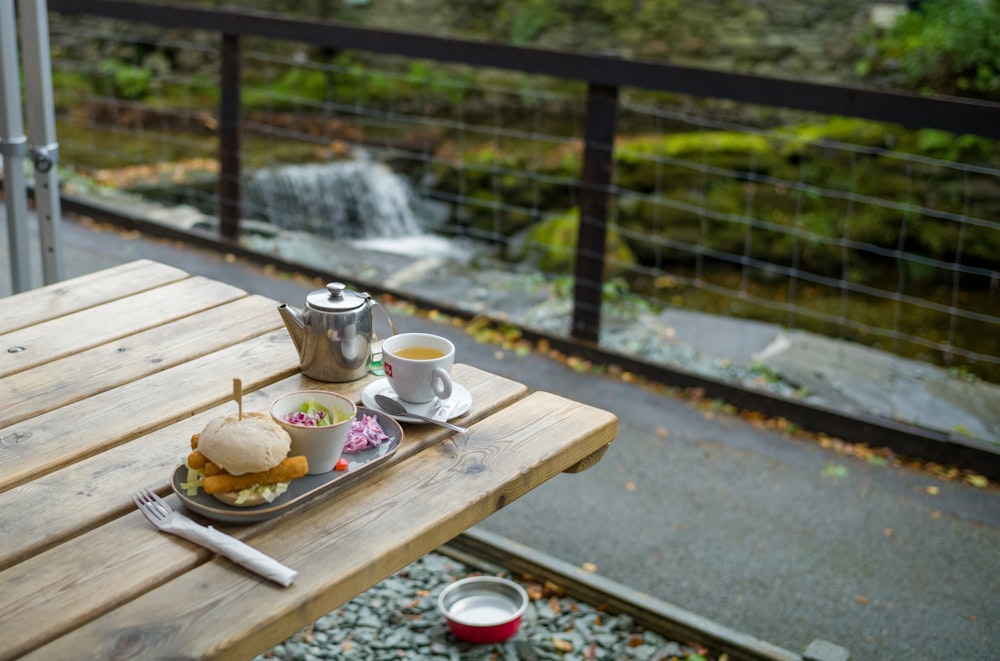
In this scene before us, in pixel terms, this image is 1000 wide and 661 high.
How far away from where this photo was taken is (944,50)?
25.8 feet

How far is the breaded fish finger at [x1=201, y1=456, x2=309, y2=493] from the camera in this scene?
148 centimetres

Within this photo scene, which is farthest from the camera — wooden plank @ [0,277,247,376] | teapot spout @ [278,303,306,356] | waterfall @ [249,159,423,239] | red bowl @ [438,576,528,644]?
waterfall @ [249,159,423,239]

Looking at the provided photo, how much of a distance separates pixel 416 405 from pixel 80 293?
907mm

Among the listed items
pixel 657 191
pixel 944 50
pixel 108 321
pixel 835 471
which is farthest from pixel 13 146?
pixel 944 50

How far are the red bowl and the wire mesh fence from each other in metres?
3.05

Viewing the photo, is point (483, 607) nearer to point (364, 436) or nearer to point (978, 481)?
point (364, 436)

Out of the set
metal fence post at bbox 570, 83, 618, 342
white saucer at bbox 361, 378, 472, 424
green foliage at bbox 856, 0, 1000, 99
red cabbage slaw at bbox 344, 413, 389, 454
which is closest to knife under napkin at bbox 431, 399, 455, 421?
white saucer at bbox 361, 378, 472, 424

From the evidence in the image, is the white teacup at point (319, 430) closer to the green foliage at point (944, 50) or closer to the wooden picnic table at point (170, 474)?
the wooden picnic table at point (170, 474)

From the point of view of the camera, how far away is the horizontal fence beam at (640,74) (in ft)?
11.2

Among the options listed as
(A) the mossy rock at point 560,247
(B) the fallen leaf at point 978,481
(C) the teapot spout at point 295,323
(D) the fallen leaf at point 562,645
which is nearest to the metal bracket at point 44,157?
(C) the teapot spout at point 295,323

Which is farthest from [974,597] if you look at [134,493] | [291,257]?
[291,257]

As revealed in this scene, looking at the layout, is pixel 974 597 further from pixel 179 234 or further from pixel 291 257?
pixel 179 234

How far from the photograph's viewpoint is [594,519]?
10.4ft

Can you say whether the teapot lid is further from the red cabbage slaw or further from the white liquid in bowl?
the white liquid in bowl
